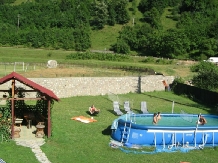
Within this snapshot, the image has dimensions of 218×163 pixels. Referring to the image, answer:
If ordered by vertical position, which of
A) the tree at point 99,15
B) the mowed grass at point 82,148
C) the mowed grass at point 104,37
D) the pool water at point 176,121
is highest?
the tree at point 99,15

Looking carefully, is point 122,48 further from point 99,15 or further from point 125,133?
point 125,133

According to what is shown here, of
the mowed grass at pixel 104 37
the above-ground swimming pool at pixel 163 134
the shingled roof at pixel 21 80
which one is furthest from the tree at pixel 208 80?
the mowed grass at pixel 104 37

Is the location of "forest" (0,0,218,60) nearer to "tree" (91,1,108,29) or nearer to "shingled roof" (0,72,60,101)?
"tree" (91,1,108,29)

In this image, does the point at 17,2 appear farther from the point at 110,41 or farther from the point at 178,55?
the point at 178,55

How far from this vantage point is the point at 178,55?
71875 millimetres

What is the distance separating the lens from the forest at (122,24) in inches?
2958

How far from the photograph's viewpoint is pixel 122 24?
103688 mm

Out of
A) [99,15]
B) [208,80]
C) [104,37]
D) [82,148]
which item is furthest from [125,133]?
[99,15]

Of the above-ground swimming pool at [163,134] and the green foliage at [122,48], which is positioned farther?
the green foliage at [122,48]

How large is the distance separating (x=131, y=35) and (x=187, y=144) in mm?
71094

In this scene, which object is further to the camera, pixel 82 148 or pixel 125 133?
pixel 125 133

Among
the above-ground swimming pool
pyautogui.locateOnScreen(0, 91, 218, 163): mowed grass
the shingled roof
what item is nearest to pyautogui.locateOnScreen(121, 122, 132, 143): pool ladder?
the above-ground swimming pool

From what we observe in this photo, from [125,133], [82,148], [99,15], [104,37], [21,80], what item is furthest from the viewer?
[99,15]

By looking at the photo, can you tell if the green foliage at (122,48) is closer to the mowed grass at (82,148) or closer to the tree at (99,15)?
the tree at (99,15)
